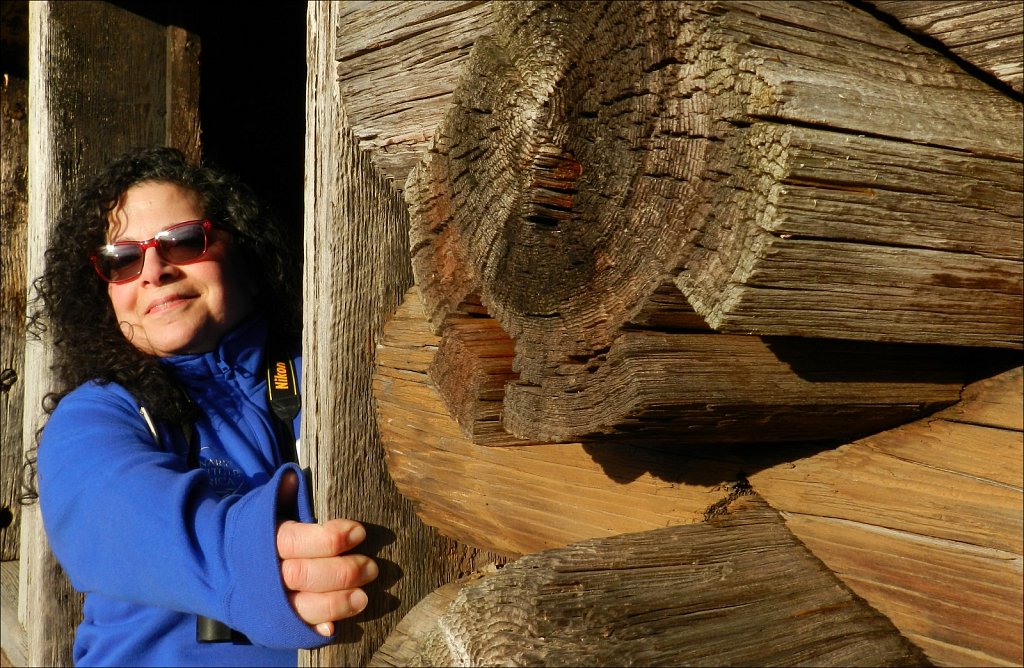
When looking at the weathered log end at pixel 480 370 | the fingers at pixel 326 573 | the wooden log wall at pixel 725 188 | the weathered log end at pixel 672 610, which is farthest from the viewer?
the fingers at pixel 326 573

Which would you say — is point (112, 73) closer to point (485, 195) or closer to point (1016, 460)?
point (485, 195)

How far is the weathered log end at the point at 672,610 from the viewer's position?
107cm

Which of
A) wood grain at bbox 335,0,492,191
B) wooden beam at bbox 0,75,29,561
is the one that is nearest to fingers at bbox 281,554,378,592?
wood grain at bbox 335,0,492,191

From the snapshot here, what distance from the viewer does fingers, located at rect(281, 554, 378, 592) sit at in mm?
1830

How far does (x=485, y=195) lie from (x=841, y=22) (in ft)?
1.44

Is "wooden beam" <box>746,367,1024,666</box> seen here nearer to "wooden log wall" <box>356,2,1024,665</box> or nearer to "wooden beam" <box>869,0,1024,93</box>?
"wooden log wall" <box>356,2,1024,665</box>

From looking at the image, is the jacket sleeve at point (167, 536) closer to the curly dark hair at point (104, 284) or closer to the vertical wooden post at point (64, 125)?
the curly dark hair at point (104, 284)

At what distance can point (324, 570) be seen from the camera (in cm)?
183

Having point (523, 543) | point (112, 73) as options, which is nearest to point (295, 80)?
point (112, 73)

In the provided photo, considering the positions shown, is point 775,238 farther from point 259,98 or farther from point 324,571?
point 259,98

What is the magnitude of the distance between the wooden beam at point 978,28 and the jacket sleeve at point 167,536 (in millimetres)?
1447

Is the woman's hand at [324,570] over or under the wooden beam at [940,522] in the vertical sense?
under

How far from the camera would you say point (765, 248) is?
2.99 ft

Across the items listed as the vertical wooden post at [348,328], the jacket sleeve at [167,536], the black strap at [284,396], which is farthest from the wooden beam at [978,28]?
the black strap at [284,396]
